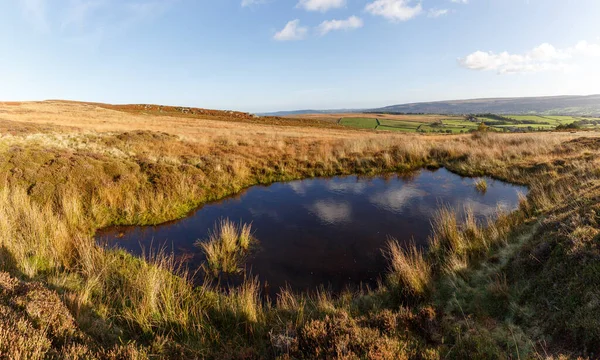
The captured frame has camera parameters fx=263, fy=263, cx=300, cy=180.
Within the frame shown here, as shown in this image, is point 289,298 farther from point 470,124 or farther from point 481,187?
point 470,124

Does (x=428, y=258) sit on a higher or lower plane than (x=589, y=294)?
lower

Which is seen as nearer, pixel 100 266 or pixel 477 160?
pixel 100 266

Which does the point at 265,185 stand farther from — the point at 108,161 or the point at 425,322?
the point at 425,322

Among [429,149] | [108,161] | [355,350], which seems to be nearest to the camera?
[355,350]

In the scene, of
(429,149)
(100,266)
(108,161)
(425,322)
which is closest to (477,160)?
(429,149)

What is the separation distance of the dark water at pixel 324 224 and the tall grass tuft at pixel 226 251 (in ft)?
1.37

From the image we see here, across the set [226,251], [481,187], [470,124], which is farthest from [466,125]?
[226,251]

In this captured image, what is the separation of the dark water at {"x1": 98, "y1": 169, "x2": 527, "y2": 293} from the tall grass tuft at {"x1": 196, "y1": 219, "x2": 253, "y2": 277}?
0.42m

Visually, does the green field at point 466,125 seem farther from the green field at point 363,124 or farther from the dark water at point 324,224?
the dark water at point 324,224

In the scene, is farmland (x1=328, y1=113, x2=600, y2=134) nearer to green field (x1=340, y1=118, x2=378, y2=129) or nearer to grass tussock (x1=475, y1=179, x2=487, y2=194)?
green field (x1=340, y1=118, x2=378, y2=129)

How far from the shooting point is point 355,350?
3895 mm

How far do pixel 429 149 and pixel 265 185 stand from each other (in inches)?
633

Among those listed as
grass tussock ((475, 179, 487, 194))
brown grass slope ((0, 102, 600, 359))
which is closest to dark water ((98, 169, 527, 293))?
grass tussock ((475, 179, 487, 194))

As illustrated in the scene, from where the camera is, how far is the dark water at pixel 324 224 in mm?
8109
